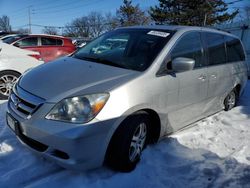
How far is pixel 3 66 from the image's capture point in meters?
5.91

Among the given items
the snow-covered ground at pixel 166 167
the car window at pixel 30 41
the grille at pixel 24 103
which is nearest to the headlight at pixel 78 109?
the grille at pixel 24 103

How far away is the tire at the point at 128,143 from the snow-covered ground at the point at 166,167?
0.12 meters

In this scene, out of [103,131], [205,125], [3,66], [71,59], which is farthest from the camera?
[3,66]

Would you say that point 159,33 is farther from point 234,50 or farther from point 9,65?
point 9,65

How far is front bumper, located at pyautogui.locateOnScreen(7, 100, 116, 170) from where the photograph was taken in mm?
2691

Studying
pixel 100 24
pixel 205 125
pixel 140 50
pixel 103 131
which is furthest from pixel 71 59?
pixel 100 24

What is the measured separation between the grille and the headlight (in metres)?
0.21

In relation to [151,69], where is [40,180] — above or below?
below

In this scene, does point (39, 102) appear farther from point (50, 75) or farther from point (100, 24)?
point (100, 24)

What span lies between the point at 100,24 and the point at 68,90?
69.9 meters

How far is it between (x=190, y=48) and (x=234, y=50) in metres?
1.99

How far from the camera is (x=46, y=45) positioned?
10.6 metres

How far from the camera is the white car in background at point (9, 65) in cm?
594

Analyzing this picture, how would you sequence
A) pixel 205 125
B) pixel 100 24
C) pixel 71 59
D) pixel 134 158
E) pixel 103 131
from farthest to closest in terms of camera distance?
pixel 100 24 < pixel 205 125 < pixel 71 59 < pixel 134 158 < pixel 103 131
